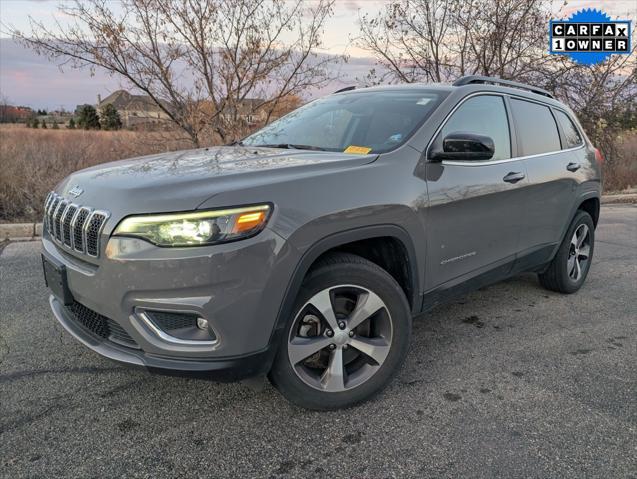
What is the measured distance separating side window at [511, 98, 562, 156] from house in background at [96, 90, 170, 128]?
6.30 m

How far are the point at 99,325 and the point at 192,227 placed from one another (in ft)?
2.55

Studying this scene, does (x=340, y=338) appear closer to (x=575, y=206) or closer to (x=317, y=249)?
(x=317, y=249)

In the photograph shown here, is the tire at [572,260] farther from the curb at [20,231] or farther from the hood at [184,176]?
the curb at [20,231]

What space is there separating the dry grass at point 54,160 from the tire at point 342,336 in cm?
598

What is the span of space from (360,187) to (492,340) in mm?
1771

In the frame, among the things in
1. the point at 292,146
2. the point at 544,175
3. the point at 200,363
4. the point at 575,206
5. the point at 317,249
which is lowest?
the point at 200,363

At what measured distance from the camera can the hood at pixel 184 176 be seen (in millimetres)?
2135

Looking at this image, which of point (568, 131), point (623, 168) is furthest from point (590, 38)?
point (568, 131)

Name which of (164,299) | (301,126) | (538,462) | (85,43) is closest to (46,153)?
(85,43)

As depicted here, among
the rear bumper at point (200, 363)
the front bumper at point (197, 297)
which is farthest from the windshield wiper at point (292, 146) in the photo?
the rear bumper at point (200, 363)

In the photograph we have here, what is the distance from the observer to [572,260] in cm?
458

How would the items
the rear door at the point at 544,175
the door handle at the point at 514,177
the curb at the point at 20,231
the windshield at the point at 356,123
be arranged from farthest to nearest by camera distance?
the curb at the point at 20,231 → the rear door at the point at 544,175 → the door handle at the point at 514,177 → the windshield at the point at 356,123

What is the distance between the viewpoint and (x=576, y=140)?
4.55 m

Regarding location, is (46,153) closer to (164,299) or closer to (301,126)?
(301,126)
